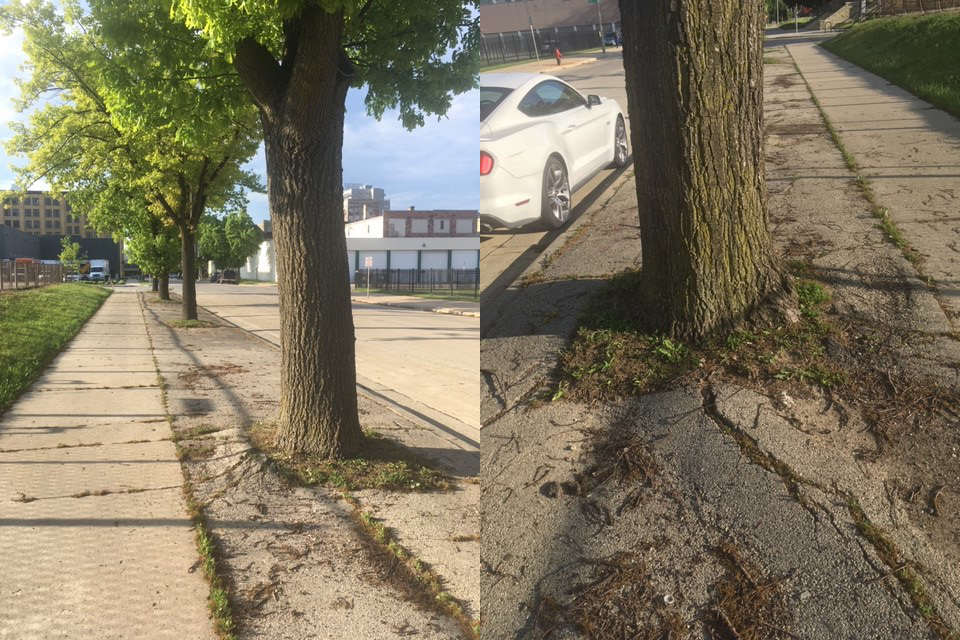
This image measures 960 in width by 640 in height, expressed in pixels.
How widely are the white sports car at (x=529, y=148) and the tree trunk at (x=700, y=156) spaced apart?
3.39ft

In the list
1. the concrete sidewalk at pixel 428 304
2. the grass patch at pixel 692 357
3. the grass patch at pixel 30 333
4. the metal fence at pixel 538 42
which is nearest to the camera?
the grass patch at pixel 692 357

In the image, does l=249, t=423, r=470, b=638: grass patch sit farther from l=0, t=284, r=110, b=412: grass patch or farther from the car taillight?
l=0, t=284, r=110, b=412: grass patch

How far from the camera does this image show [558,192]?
5.41m

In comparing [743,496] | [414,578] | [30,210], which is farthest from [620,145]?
[30,210]

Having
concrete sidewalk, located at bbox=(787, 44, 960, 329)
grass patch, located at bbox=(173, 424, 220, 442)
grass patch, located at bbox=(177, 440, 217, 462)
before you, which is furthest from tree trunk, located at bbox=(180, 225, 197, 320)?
concrete sidewalk, located at bbox=(787, 44, 960, 329)

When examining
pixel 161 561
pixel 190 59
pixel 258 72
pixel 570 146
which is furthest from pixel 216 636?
pixel 190 59

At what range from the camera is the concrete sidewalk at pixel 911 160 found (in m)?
4.18

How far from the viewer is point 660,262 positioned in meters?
3.68

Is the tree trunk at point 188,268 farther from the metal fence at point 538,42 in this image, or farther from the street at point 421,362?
the metal fence at point 538,42

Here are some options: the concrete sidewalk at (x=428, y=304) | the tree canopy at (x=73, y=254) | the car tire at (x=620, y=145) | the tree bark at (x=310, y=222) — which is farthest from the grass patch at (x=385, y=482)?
the concrete sidewalk at (x=428, y=304)

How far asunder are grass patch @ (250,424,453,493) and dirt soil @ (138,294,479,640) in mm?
98

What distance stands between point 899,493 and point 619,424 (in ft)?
3.37

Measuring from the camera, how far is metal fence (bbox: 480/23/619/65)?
14.5 feet

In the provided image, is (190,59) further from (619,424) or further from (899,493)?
(899,493)
